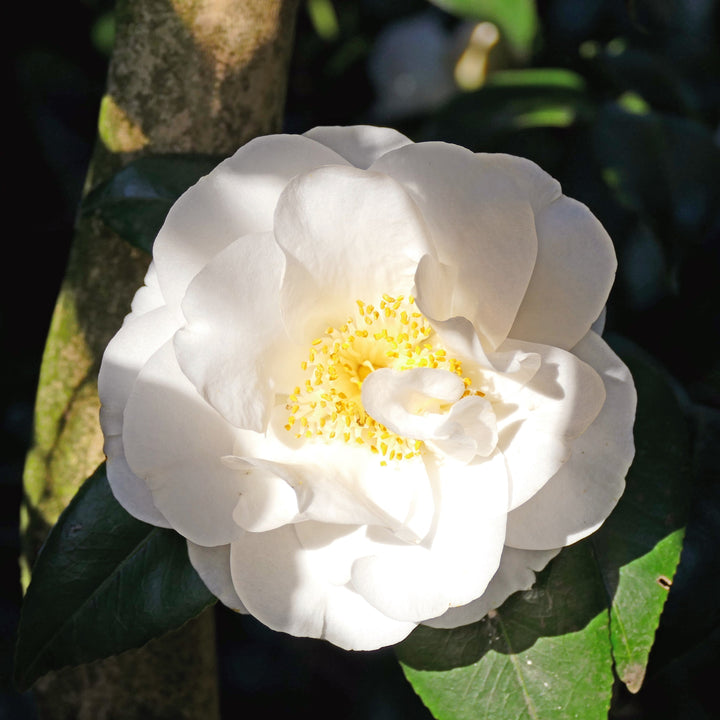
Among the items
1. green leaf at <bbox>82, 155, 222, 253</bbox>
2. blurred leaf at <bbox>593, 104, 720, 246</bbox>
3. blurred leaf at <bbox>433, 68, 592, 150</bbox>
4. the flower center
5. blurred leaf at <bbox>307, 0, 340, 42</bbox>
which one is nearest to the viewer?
the flower center

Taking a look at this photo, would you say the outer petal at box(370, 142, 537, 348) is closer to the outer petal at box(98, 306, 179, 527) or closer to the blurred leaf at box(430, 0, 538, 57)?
the outer petal at box(98, 306, 179, 527)

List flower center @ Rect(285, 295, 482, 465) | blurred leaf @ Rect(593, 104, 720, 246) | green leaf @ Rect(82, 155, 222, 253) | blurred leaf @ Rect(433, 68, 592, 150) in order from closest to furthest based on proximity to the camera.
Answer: flower center @ Rect(285, 295, 482, 465) → green leaf @ Rect(82, 155, 222, 253) → blurred leaf @ Rect(593, 104, 720, 246) → blurred leaf @ Rect(433, 68, 592, 150)

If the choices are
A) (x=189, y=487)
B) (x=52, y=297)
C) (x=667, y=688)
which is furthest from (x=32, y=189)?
(x=667, y=688)

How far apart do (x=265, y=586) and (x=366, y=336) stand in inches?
10.0

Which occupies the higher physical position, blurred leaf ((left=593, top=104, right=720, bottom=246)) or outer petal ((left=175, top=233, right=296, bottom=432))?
outer petal ((left=175, top=233, right=296, bottom=432))

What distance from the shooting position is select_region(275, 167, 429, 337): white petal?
693 millimetres

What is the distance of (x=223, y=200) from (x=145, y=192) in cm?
23

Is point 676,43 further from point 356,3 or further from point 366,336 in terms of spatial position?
point 366,336

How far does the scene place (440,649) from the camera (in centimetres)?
85

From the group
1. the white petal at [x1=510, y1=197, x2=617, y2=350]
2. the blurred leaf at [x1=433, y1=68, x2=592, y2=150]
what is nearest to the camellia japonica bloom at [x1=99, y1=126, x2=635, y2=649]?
the white petal at [x1=510, y1=197, x2=617, y2=350]

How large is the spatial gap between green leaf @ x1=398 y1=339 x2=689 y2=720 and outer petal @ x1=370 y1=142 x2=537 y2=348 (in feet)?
0.91

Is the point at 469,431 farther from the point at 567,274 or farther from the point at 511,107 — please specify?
the point at 511,107

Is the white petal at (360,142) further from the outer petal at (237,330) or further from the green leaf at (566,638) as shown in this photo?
the green leaf at (566,638)

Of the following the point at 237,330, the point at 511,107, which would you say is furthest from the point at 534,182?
the point at 511,107
